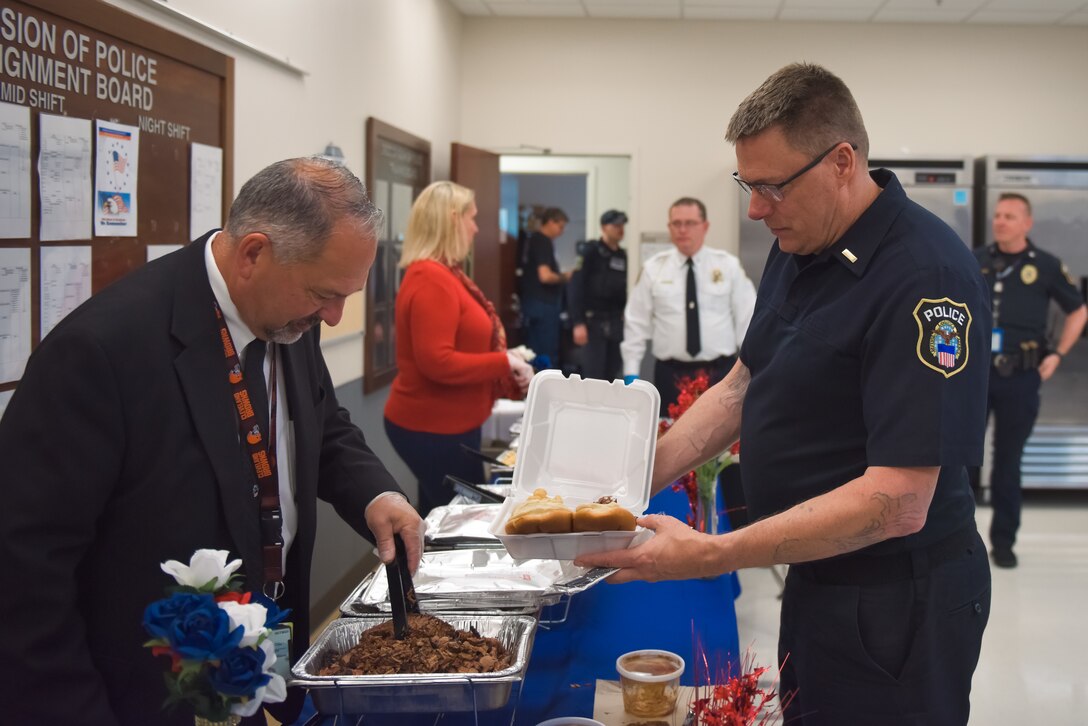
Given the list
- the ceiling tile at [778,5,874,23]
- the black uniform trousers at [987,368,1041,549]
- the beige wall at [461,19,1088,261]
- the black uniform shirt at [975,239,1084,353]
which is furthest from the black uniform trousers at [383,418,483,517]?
the ceiling tile at [778,5,874,23]

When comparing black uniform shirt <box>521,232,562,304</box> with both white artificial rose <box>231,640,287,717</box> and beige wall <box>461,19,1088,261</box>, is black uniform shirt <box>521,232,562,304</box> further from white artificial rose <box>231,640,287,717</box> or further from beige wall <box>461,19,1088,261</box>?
white artificial rose <box>231,640,287,717</box>

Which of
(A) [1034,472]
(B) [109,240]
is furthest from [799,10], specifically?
(B) [109,240]

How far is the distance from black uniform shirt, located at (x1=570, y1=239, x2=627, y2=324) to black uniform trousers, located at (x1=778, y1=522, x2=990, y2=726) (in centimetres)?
536

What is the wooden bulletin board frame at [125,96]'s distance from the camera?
199 cm

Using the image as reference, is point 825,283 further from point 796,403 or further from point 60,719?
point 60,719

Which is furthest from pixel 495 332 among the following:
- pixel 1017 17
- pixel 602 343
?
pixel 1017 17

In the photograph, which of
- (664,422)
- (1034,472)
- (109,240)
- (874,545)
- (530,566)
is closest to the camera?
(874,545)

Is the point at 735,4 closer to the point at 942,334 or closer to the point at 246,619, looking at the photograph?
the point at 942,334

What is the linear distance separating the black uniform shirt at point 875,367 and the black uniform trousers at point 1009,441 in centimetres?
379

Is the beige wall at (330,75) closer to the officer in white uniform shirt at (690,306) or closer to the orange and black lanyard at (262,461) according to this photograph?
the orange and black lanyard at (262,461)

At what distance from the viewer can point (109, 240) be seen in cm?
233

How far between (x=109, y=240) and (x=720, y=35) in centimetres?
556

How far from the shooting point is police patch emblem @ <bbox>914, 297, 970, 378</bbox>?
1438 millimetres

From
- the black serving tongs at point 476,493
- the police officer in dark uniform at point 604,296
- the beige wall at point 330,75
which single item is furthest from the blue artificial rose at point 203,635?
the police officer in dark uniform at point 604,296
